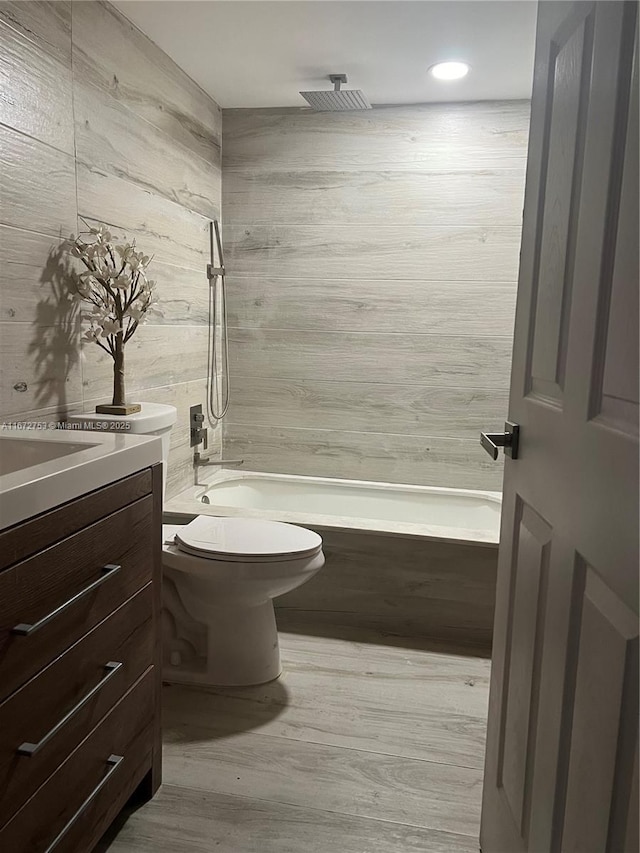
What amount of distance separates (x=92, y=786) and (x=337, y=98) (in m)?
2.62

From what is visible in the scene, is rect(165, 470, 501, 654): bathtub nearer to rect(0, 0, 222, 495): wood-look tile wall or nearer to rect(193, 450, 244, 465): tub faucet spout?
rect(193, 450, 244, 465): tub faucet spout

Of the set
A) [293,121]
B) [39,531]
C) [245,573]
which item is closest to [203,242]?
[293,121]

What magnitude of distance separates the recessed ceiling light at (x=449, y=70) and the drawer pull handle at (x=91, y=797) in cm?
267

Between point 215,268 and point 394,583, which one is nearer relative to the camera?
point 394,583

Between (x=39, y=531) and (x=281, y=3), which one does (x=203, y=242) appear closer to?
(x=281, y=3)

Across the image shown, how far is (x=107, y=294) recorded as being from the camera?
214cm

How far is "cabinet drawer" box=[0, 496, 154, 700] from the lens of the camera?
3.46 feet

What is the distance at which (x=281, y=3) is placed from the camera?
2178mm

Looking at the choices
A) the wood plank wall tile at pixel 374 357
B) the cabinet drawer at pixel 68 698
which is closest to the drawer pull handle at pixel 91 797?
the cabinet drawer at pixel 68 698

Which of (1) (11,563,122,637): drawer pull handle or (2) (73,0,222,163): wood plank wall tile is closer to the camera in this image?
(1) (11,563,122,637): drawer pull handle

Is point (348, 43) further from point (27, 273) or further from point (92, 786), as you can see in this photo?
point (92, 786)

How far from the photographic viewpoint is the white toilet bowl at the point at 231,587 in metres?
2.02

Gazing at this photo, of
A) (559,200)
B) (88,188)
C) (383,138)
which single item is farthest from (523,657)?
(383,138)

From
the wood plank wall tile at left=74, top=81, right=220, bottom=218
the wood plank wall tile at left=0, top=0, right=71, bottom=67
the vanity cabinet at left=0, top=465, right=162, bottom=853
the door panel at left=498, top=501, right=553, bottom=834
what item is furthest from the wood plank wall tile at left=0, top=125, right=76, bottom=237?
the door panel at left=498, top=501, right=553, bottom=834
